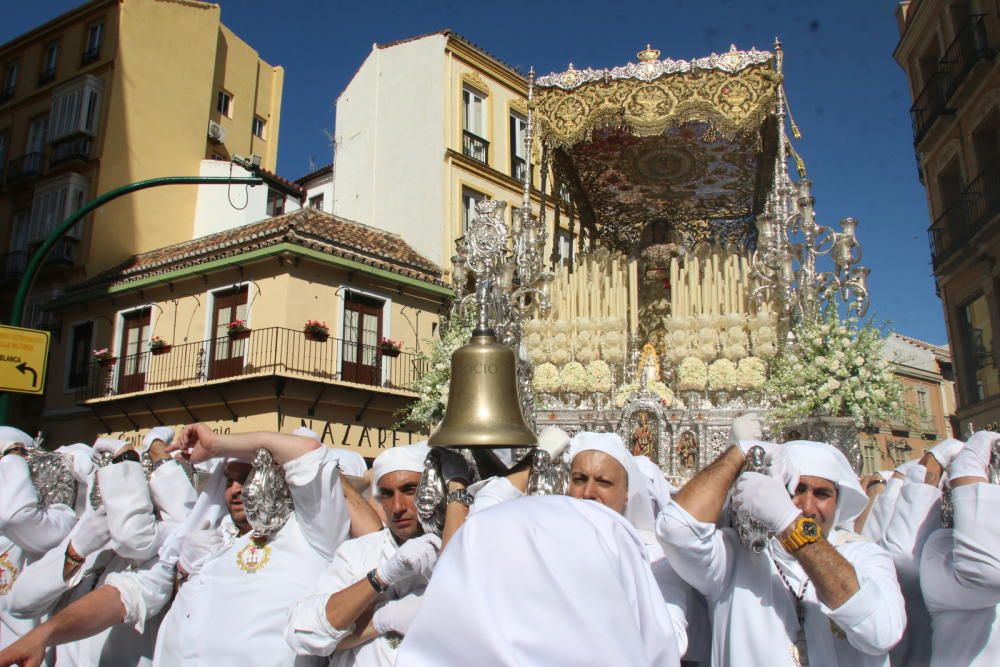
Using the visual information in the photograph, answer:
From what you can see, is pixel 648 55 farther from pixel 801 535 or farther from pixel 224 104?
pixel 224 104

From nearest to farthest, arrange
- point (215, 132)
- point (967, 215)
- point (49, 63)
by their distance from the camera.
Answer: point (967, 215) → point (49, 63) → point (215, 132)

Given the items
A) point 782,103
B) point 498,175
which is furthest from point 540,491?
point 498,175

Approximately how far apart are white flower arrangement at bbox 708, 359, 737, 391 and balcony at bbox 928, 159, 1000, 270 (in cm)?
900

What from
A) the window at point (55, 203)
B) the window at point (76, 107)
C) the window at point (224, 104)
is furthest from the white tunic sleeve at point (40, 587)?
the window at point (224, 104)

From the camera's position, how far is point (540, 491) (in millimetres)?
2867

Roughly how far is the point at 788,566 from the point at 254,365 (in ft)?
53.6

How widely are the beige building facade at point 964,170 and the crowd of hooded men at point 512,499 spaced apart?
47.7 ft

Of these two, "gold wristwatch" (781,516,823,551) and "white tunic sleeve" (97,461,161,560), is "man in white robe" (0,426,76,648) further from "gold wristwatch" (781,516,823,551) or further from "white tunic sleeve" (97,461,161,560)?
"gold wristwatch" (781,516,823,551)

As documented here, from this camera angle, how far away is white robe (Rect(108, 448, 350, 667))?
3.34m

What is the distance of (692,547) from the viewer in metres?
2.82

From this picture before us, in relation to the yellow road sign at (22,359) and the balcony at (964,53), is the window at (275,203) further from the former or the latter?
the balcony at (964,53)

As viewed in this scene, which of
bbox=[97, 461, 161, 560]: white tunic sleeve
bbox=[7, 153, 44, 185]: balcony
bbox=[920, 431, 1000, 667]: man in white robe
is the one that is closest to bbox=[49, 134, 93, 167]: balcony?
bbox=[7, 153, 44, 185]: balcony

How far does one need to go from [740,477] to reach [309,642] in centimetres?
165

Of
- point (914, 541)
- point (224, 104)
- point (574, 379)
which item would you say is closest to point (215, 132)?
point (224, 104)
